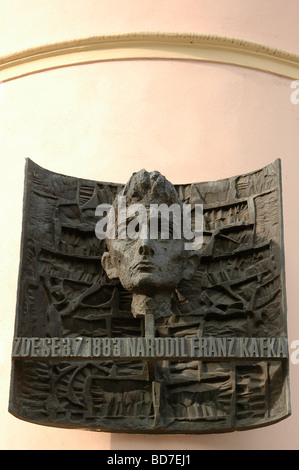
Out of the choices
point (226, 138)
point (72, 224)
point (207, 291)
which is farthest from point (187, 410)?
point (226, 138)

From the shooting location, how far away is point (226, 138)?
6719 millimetres

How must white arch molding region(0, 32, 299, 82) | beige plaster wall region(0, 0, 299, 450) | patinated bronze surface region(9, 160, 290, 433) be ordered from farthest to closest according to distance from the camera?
white arch molding region(0, 32, 299, 82) < beige plaster wall region(0, 0, 299, 450) < patinated bronze surface region(9, 160, 290, 433)

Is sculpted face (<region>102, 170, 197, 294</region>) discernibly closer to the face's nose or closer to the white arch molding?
the face's nose

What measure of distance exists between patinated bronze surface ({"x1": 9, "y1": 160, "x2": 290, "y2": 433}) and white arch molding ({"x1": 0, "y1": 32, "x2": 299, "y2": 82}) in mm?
1040

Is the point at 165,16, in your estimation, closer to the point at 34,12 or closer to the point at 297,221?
the point at 34,12

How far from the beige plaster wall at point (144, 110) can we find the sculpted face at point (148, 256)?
723 millimetres

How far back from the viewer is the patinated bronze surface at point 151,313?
5.60m

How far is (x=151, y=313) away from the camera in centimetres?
574

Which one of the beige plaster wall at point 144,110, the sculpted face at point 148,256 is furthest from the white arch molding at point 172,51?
the sculpted face at point 148,256

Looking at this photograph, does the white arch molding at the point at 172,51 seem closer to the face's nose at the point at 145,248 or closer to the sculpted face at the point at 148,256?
the sculpted face at the point at 148,256

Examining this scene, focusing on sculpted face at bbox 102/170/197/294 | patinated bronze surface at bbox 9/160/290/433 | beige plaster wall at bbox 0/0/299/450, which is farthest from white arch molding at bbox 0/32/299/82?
sculpted face at bbox 102/170/197/294

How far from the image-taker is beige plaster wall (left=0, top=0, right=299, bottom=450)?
21.8 feet

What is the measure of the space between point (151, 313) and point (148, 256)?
10.2 inches

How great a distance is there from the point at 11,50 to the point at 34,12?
26 centimetres
